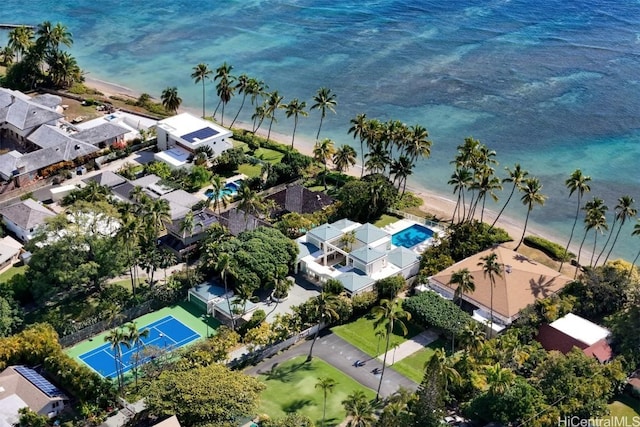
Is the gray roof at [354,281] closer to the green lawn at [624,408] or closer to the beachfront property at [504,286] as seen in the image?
the beachfront property at [504,286]

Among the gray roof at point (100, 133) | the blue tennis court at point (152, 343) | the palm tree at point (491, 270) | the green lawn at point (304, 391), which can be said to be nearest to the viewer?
the green lawn at point (304, 391)

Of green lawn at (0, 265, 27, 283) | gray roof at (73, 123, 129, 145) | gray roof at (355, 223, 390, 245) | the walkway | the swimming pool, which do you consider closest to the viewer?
the walkway

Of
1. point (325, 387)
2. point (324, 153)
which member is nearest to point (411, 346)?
point (325, 387)

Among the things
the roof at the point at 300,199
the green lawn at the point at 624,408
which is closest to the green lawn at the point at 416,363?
the green lawn at the point at 624,408

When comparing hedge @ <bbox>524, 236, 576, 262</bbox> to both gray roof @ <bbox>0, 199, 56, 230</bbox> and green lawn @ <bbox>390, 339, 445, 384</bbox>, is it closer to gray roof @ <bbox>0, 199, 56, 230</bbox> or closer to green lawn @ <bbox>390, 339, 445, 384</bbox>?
green lawn @ <bbox>390, 339, 445, 384</bbox>

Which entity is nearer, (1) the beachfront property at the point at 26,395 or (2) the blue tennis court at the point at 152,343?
(1) the beachfront property at the point at 26,395

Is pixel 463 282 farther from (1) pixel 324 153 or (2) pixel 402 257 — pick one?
(1) pixel 324 153

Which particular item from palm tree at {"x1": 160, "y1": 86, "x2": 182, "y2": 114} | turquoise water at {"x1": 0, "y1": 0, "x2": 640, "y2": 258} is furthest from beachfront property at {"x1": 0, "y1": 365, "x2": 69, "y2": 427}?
turquoise water at {"x1": 0, "y1": 0, "x2": 640, "y2": 258}

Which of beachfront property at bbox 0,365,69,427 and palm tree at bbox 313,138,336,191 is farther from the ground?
palm tree at bbox 313,138,336,191
